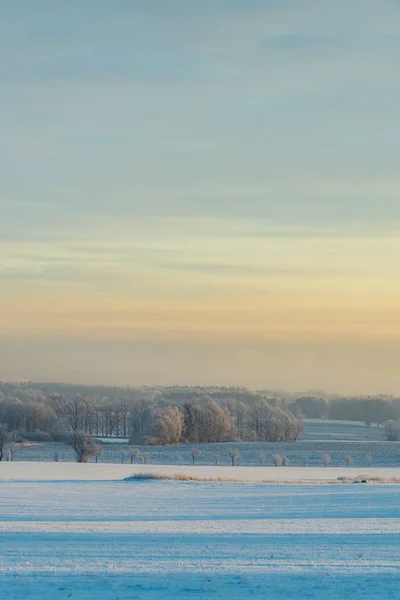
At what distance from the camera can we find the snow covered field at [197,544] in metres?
14.8

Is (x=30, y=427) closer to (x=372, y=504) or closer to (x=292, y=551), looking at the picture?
(x=372, y=504)

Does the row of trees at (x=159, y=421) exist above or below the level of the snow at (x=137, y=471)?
above

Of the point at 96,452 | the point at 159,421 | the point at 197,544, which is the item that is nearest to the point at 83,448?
the point at 96,452

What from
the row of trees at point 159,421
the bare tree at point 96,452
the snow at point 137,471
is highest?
the row of trees at point 159,421

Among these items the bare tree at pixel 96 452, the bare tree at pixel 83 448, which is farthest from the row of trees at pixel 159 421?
the bare tree at pixel 96 452

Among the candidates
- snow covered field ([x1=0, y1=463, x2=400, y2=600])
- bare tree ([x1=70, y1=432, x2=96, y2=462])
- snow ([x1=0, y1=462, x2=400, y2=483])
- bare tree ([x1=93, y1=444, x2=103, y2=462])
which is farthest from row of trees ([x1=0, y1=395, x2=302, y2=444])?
snow covered field ([x1=0, y1=463, x2=400, y2=600])

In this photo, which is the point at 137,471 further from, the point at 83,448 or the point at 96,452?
the point at 96,452

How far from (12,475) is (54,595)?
36.9 m

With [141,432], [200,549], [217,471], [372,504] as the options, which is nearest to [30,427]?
[141,432]

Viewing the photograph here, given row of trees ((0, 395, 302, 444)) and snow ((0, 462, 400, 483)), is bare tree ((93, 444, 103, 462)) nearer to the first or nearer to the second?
snow ((0, 462, 400, 483))

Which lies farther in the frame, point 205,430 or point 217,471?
point 205,430

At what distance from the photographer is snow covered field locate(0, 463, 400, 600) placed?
1477 cm

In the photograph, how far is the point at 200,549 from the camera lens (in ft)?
63.8

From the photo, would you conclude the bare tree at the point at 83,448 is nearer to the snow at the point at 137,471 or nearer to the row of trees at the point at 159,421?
the snow at the point at 137,471
